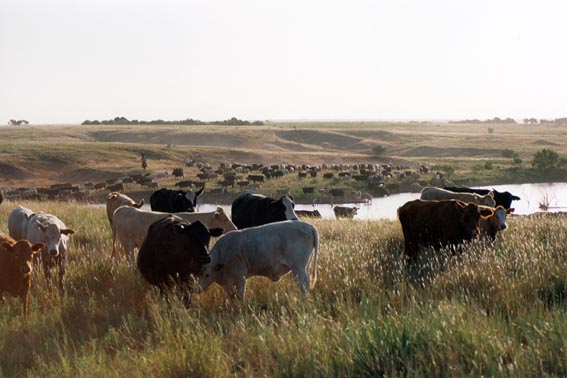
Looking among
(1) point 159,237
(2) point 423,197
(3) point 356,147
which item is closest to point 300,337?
(1) point 159,237

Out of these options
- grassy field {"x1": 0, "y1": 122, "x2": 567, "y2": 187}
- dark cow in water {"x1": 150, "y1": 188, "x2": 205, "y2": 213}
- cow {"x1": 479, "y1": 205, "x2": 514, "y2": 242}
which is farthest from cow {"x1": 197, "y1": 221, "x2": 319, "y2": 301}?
grassy field {"x1": 0, "y1": 122, "x2": 567, "y2": 187}

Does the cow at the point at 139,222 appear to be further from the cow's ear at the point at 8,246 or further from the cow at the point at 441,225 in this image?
the cow at the point at 441,225

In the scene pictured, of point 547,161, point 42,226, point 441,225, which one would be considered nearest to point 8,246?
point 42,226

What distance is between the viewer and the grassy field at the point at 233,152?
5256cm

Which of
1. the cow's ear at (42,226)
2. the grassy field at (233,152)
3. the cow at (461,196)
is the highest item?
the cow's ear at (42,226)

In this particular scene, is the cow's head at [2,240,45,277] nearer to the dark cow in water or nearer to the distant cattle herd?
the distant cattle herd

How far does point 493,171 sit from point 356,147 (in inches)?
1638

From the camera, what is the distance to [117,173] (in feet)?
169

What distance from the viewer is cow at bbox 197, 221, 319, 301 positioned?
7496 millimetres

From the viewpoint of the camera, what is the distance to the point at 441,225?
959cm

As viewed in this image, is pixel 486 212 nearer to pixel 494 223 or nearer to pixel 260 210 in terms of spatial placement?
pixel 494 223

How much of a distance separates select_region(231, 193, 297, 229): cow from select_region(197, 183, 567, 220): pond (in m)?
16.4

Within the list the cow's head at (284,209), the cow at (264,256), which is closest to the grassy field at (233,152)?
the cow's head at (284,209)

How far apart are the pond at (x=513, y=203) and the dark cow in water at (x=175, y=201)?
52.0 ft
